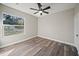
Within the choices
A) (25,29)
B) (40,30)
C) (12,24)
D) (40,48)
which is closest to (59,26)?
(40,30)

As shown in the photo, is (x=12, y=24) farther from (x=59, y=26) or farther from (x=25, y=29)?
(x=59, y=26)

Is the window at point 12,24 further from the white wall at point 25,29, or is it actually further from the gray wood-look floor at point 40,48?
the gray wood-look floor at point 40,48

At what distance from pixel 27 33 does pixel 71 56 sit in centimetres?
90

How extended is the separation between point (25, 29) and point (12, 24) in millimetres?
302

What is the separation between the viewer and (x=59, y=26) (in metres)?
1.52

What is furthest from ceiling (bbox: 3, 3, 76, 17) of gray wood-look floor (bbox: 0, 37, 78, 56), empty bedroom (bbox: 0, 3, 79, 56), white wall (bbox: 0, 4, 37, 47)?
gray wood-look floor (bbox: 0, 37, 78, 56)

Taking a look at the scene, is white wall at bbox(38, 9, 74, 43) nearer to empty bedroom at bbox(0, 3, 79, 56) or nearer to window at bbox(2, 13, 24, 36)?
empty bedroom at bbox(0, 3, 79, 56)

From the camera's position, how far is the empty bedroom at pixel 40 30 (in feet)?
4.59

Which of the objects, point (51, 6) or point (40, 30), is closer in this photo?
point (51, 6)

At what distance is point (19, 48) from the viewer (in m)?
1.45

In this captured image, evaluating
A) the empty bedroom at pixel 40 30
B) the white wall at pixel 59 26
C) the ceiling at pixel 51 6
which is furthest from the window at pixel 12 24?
the white wall at pixel 59 26

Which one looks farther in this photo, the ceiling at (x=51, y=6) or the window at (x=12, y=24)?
A: the window at (x=12, y=24)

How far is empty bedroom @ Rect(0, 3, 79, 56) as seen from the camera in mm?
1400

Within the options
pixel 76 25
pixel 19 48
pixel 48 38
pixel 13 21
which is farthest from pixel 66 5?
pixel 19 48
